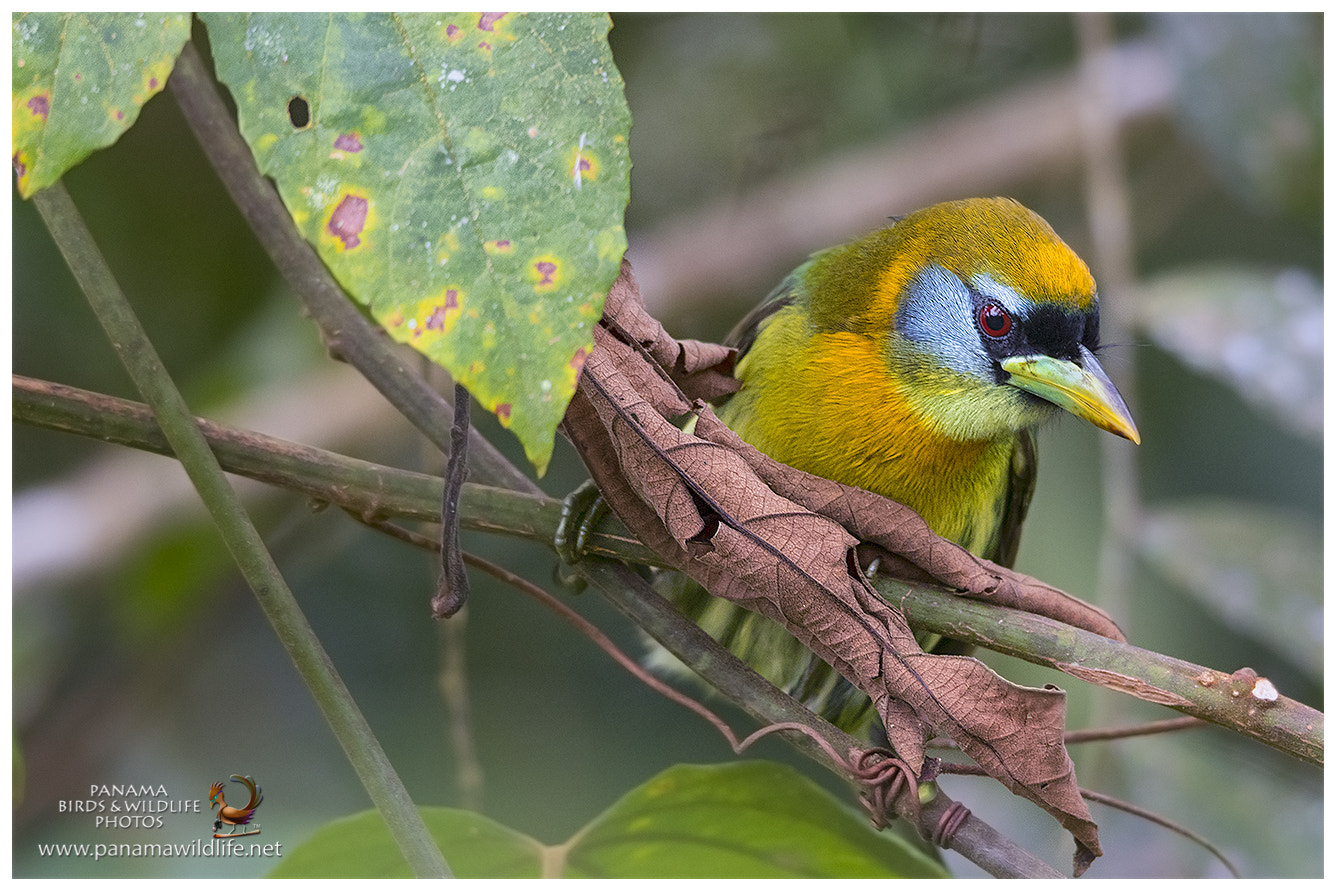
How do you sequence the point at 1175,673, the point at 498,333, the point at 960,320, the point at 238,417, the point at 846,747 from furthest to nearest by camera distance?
the point at 238,417, the point at 960,320, the point at 846,747, the point at 1175,673, the point at 498,333

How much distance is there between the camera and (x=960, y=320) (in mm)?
1247

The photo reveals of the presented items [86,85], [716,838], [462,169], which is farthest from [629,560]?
[86,85]

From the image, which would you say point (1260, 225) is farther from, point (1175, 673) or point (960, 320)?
point (1175, 673)

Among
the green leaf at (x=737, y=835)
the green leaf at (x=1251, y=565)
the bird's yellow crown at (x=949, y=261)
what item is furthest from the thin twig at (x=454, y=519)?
the green leaf at (x=1251, y=565)

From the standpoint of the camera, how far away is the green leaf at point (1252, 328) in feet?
4.88

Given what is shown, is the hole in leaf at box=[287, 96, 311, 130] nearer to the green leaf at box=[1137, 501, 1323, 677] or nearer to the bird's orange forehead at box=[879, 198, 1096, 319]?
the bird's orange forehead at box=[879, 198, 1096, 319]

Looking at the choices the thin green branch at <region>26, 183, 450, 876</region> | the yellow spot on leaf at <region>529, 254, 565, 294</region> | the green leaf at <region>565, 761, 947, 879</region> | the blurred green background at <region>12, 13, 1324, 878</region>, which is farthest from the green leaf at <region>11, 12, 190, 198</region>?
the green leaf at <region>565, 761, 947, 879</region>

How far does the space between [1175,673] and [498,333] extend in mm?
607

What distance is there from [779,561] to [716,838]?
1.18 feet

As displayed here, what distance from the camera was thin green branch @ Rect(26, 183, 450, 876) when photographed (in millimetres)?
981

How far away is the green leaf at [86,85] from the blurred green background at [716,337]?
0.47 metres

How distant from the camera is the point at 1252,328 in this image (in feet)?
5.26

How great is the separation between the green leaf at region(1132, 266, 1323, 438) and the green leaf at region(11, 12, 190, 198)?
133cm
